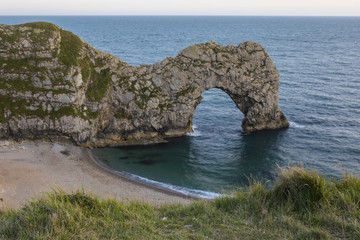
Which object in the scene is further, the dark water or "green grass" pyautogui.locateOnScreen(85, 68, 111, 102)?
"green grass" pyautogui.locateOnScreen(85, 68, 111, 102)

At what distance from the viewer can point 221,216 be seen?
11.8 metres

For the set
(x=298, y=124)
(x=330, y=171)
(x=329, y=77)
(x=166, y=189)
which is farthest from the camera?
(x=329, y=77)

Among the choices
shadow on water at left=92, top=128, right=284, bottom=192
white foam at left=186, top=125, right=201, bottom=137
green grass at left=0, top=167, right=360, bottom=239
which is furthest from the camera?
white foam at left=186, top=125, right=201, bottom=137

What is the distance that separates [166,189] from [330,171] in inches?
681

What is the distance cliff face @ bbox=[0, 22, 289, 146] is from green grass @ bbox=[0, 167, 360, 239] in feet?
84.7

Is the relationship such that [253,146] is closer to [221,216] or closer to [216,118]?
[216,118]

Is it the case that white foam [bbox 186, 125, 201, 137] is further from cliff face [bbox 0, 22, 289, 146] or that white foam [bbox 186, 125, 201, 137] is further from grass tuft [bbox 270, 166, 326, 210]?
grass tuft [bbox 270, 166, 326, 210]

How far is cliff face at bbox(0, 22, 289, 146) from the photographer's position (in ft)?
117

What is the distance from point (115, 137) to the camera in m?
38.8

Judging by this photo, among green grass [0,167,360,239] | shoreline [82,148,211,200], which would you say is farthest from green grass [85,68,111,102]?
green grass [0,167,360,239]

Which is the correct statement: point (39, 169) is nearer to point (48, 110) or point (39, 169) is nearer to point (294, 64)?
point (48, 110)

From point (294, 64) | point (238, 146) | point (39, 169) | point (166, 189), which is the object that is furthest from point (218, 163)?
point (294, 64)

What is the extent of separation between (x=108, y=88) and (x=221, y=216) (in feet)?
98.8

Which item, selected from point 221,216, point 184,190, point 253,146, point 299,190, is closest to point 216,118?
point 253,146
